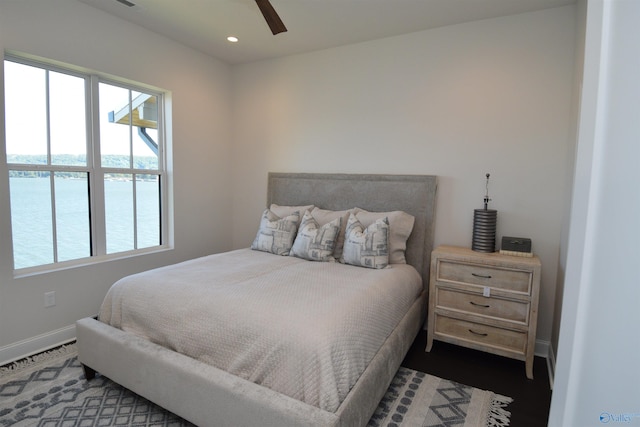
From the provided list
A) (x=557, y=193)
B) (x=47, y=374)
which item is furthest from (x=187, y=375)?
(x=557, y=193)

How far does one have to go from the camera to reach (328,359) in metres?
1.50

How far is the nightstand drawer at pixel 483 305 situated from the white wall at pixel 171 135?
2.68 meters

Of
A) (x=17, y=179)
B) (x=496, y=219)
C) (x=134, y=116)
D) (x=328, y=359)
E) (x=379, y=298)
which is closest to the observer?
(x=328, y=359)

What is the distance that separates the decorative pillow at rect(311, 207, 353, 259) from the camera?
298 centimetres

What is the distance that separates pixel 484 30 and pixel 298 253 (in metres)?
2.41

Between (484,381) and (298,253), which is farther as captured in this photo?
(298,253)

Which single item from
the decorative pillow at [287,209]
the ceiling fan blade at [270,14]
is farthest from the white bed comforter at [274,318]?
the ceiling fan blade at [270,14]

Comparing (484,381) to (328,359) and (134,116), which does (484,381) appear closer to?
(328,359)

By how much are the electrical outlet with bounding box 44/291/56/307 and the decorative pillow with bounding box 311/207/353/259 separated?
7.26ft

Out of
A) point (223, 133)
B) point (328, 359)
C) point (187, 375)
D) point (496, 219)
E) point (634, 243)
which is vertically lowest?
point (187, 375)

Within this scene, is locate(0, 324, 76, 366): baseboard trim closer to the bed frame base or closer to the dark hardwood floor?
the bed frame base

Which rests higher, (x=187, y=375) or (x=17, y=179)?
(x=17, y=179)

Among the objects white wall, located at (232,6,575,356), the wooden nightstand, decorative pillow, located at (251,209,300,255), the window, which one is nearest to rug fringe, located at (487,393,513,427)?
the wooden nightstand

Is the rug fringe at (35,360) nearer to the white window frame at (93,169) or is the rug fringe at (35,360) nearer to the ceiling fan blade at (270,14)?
the white window frame at (93,169)
